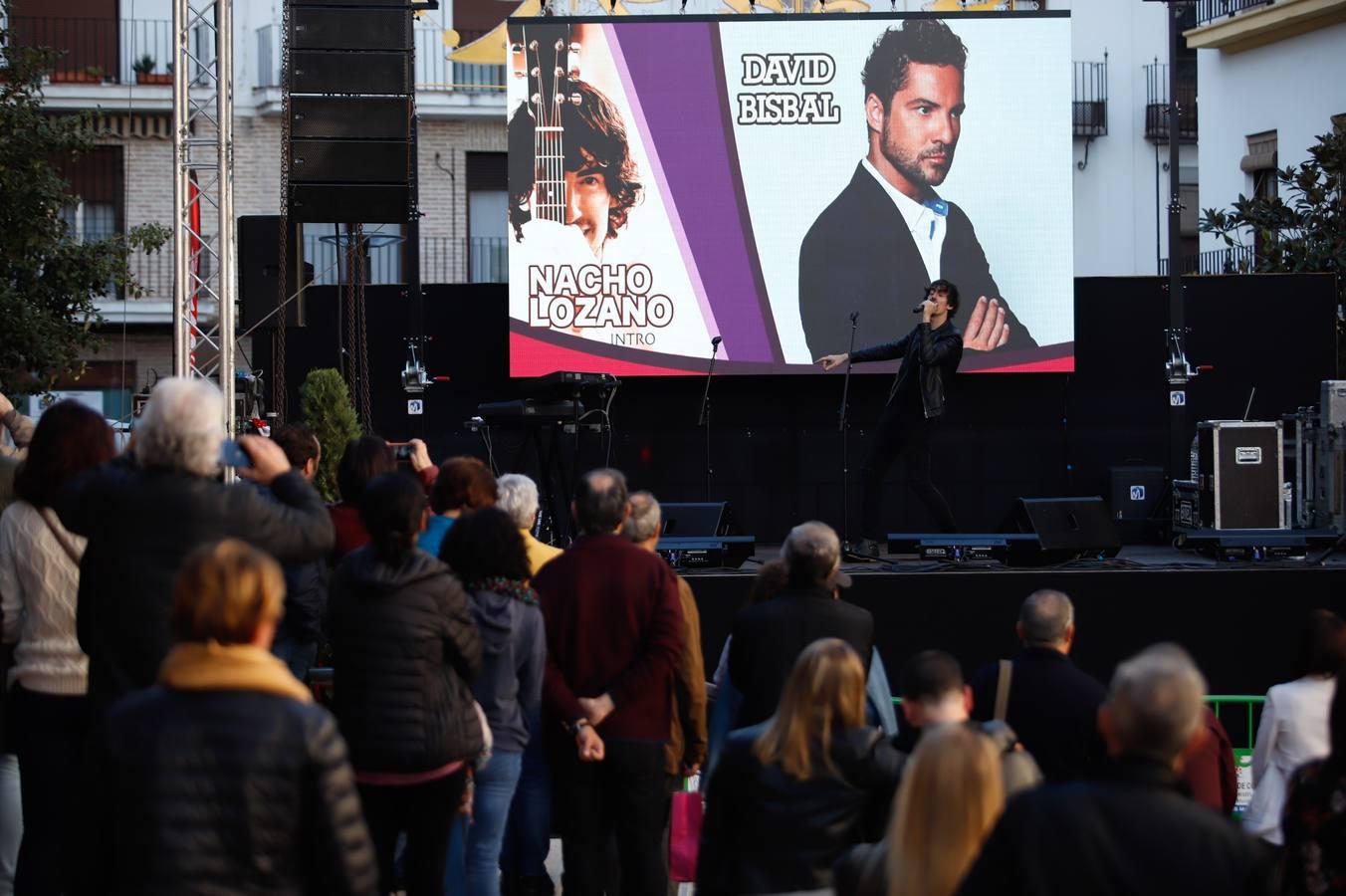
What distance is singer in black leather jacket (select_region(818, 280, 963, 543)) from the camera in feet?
28.9

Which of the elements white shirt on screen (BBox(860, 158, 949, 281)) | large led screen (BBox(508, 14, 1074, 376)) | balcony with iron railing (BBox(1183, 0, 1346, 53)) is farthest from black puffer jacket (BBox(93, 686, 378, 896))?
balcony with iron railing (BBox(1183, 0, 1346, 53))

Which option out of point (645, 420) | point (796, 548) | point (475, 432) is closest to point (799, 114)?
point (645, 420)

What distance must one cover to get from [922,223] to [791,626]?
8460 millimetres

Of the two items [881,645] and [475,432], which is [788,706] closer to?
[881,645]

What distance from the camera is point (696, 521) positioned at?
344 inches

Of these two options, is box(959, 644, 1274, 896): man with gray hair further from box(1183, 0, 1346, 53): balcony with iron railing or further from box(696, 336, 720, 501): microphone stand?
box(1183, 0, 1346, 53): balcony with iron railing

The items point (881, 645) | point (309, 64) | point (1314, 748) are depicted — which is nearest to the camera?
point (1314, 748)

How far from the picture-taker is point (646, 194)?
481 inches

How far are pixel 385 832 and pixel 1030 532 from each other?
5.45 m

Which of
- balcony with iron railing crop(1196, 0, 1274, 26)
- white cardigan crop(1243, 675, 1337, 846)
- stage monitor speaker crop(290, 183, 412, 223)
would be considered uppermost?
balcony with iron railing crop(1196, 0, 1274, 26)

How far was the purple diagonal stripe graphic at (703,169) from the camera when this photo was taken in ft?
40.1

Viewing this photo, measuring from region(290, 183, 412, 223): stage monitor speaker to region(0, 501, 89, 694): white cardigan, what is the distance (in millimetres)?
5402

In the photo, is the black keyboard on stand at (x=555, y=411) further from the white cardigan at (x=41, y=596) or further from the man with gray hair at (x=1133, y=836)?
the man with gray hair at (x=1133, y=836)

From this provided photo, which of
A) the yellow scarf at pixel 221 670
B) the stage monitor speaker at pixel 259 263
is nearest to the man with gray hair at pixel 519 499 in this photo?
the yellow scarf at pixel 221 670
